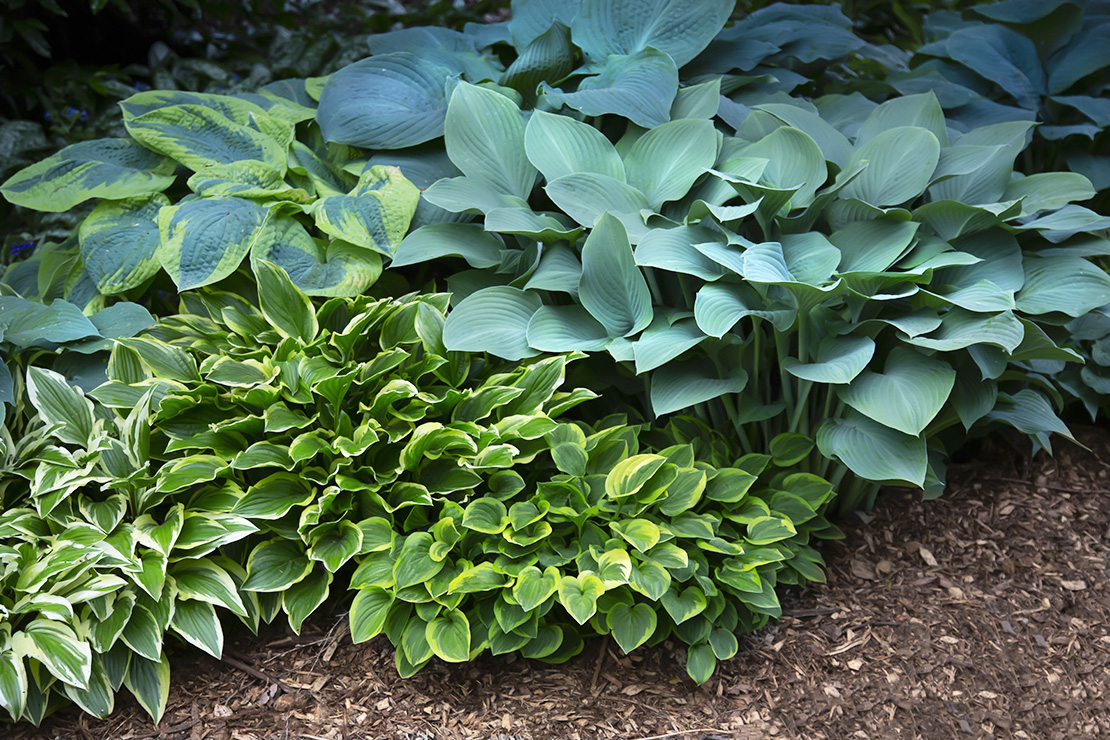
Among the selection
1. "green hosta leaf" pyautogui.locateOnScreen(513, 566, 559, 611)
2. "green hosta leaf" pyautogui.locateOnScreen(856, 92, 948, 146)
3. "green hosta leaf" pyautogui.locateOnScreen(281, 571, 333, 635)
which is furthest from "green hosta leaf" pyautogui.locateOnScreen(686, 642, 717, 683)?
"green hosta leaf" pyautogui.locateOnScreen(856, 92, 948, 146)

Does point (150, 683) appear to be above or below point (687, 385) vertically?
below

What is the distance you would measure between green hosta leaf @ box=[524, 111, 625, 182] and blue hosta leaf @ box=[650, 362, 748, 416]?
58 cm

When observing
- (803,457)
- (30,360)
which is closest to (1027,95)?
(803,457)

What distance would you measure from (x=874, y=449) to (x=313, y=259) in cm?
166

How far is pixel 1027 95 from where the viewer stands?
9.32 ft

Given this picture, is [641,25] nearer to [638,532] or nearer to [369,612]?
[638,532]

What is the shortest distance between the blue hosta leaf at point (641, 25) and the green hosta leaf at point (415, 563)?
172 centimetres

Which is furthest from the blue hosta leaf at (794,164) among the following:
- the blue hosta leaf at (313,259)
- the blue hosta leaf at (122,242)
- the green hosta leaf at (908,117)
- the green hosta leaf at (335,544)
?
the blue hosta leaf at (122,242)

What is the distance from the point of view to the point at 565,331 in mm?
2053

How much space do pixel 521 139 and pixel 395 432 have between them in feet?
3.17

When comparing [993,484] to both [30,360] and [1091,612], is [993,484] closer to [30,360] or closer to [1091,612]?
[1091,612]

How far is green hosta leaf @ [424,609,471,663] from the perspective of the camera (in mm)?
1701

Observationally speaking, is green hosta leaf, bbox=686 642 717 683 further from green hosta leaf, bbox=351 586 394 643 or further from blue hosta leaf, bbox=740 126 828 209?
blue hosta leaf, bbox=740 126 828 209

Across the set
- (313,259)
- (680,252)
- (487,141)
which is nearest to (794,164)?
(680,252)
